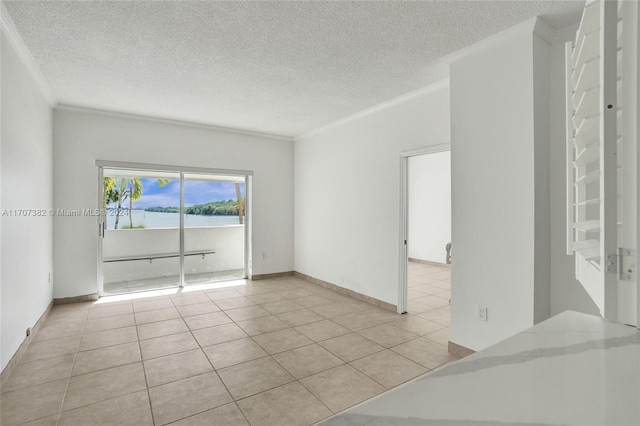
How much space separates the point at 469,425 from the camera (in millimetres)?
511

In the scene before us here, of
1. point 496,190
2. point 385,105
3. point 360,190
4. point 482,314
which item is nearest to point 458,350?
point 482,314

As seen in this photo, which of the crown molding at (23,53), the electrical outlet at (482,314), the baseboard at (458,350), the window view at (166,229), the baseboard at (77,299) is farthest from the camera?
the window view at (166,229)

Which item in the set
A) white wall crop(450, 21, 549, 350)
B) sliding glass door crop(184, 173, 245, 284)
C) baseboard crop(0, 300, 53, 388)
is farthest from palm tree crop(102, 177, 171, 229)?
white wall crop(450, 21, 549, 350)

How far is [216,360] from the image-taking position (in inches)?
113

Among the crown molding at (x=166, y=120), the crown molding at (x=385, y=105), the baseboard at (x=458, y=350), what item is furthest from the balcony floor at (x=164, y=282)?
the baseboard at (x=458, y=350)

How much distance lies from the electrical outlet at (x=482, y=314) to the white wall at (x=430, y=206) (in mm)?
4833

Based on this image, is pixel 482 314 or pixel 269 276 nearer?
pixel 482 314

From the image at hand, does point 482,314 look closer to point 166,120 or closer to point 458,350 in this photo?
point 458,350

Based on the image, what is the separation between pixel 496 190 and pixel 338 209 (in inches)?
111

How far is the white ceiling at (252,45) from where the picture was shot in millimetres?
2316

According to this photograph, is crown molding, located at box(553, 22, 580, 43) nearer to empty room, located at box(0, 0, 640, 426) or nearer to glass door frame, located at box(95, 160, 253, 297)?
empty room, located at box(0, 0, 640, 426)

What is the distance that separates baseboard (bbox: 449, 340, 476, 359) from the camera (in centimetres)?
289

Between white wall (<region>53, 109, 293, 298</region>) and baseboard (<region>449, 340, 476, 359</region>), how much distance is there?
387 cm

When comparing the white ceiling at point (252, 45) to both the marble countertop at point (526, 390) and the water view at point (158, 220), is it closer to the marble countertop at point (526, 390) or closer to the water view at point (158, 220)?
the water view at point (158, 220)
